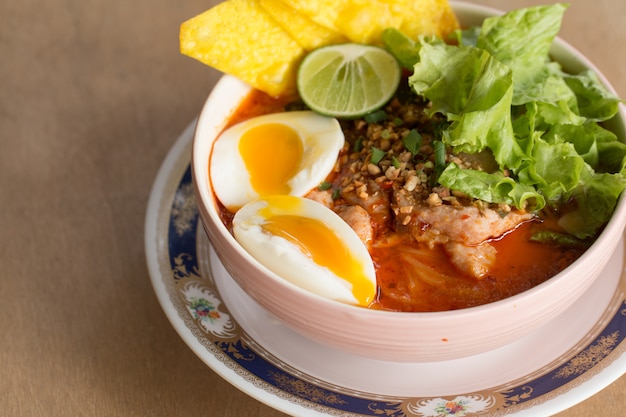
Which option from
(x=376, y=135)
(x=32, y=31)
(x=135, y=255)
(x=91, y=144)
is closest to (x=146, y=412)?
(x=135, y=255)

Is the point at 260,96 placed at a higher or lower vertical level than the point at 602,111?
lower

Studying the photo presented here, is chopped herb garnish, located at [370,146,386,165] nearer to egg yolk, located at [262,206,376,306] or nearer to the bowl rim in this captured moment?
egg yolk, located at [262,206,376,306]

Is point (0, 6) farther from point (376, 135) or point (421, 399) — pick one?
point (421, 399)

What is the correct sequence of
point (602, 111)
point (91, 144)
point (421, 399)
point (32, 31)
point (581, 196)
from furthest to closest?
point (32, 31) < point (91, 144) < point (602, 111) < point (581, 196) < point (421, 399)

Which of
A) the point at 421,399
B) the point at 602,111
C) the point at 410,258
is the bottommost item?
the point at 421,399

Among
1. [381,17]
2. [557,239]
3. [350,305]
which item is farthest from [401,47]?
[350,305]
